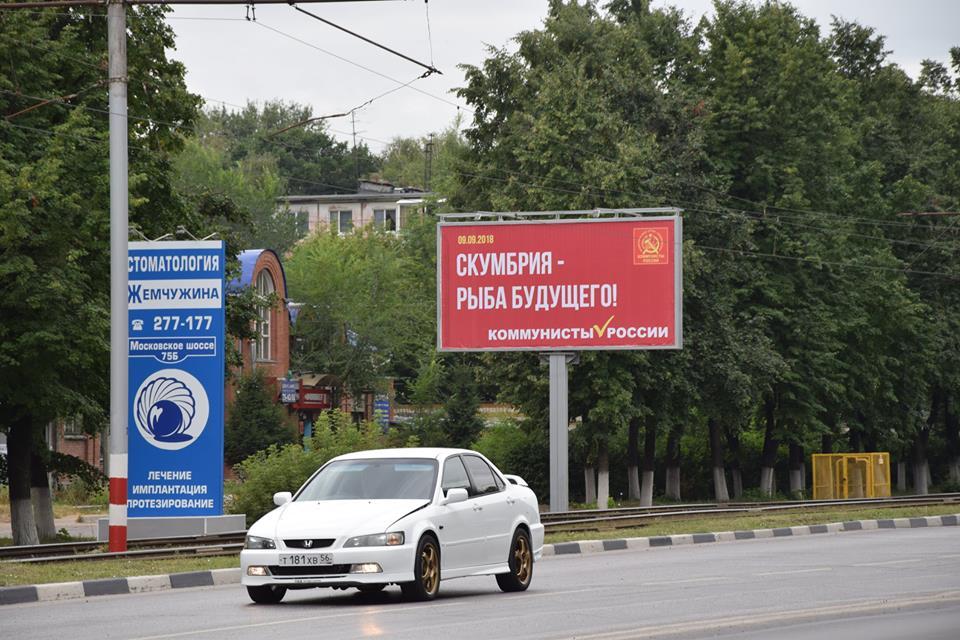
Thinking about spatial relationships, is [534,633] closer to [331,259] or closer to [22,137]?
[22,137]

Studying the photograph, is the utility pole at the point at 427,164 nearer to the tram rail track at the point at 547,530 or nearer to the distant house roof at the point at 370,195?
the distant house roof at the point at 370,195

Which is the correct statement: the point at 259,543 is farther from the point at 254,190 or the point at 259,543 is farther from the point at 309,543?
the point at 254,190

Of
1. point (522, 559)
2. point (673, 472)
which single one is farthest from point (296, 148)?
point (522, 559)

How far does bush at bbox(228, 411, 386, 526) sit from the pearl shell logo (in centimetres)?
964

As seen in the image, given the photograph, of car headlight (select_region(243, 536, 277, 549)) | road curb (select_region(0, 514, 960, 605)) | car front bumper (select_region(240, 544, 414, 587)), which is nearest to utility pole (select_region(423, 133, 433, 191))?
road curb (select_region(0, 514, 960, 605))

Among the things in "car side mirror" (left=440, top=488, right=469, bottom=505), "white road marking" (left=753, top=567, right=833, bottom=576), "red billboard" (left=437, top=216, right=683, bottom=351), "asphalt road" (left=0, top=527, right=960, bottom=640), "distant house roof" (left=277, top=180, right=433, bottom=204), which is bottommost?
"white road marking" (left=753, top=567, right=833, bottom=576)

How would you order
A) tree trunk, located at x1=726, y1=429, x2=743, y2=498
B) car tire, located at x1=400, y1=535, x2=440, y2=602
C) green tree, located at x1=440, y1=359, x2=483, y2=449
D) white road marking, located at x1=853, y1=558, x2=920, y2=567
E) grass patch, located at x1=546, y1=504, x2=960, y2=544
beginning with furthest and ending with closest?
1. green tree, located at x1=440, y1=359, x2=483, y2=449
2. tree trunk, located at x1=726, y1=429, x2=743, y2=498
3. grass patch, located at x1=546, y1=504, x2=960, y2=544
4. white road marking, located at x1=853, y1=558, x2=920, y2=567
5. car tire, located at x1=400, y1=535, x2=440, y2=602

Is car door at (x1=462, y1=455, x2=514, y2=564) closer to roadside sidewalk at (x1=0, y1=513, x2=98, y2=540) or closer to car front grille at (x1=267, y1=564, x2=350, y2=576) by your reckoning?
car front grille at (x1=267, y1=564, x2=350, y2=576)

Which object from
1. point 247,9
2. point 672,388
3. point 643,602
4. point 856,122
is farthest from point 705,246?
point 643,602

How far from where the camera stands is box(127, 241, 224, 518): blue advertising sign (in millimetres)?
24875

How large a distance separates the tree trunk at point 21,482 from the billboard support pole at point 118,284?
29.5ft

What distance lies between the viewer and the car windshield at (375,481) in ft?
49.8

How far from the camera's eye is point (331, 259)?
3388 inches

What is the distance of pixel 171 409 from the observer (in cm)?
2506
